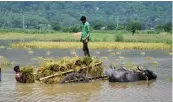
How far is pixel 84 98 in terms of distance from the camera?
11.0 meters

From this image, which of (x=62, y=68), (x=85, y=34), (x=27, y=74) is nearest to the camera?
(x=27, y=74)

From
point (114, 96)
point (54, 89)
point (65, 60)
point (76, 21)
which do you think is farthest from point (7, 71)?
point (76, 21)

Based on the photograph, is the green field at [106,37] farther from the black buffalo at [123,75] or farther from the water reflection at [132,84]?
the water reflection at [132,84]

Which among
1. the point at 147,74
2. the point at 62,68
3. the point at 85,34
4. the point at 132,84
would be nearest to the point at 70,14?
the point at 85,34

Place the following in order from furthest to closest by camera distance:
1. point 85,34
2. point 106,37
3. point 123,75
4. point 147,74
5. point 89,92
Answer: point 106,37, point 85,34, point 147,74, point 123,75, point 89,92

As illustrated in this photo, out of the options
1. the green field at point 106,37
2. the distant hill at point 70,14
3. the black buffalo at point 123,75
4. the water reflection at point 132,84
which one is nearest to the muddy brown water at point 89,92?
the water reflection at point 132,84

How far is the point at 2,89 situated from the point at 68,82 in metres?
2.13

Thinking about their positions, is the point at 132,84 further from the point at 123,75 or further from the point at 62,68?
the point at 62,68

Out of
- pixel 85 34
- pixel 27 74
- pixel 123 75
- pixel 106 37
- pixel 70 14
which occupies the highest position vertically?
pixel 70 14

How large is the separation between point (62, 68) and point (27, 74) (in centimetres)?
104

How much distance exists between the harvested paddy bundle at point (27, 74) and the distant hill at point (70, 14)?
14014 centimetres

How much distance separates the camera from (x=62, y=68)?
13.8 m

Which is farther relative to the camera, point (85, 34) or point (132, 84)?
point (85, 34)

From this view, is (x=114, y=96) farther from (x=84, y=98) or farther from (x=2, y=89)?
(x=2, y=89)
